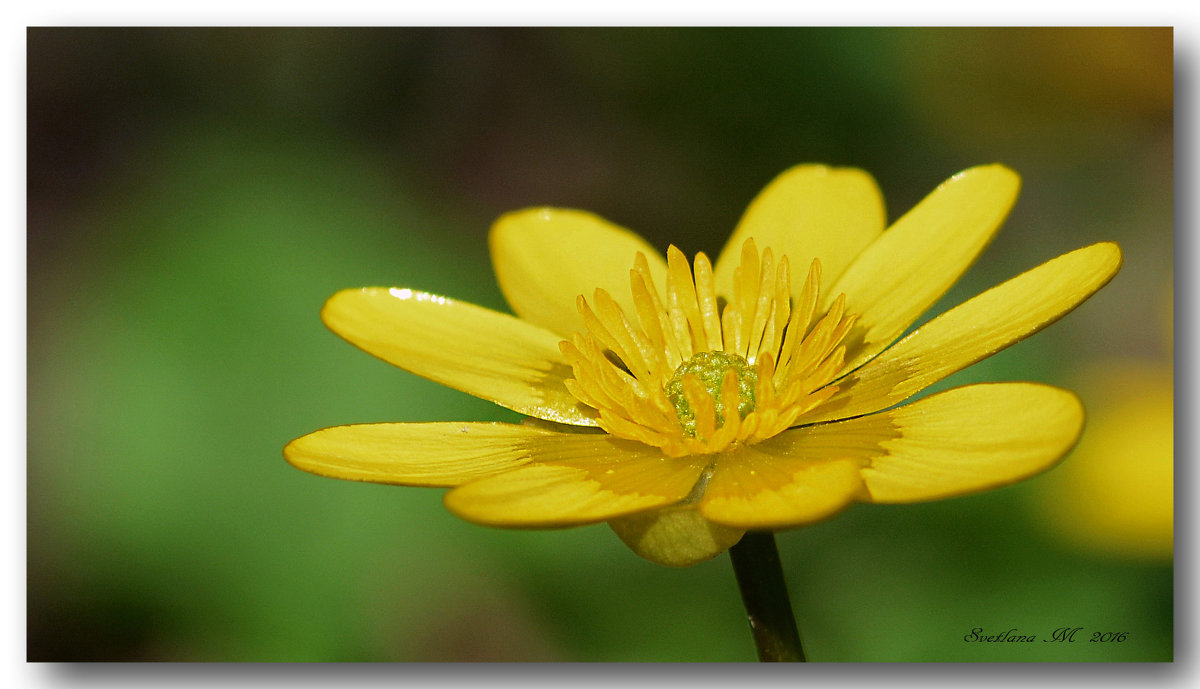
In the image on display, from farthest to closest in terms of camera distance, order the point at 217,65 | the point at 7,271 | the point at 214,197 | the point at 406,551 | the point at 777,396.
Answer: the point at 214,197 < the point at 406,551 < the point at 217,65 < the point at 7,271 < the point at 777,396

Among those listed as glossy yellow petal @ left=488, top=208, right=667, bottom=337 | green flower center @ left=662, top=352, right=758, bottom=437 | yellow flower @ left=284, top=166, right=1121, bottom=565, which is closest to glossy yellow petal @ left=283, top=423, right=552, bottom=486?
yellow flower @ left=284, top=166, right=1121, bottom=565

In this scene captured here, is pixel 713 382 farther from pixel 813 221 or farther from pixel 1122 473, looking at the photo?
pixel 1122 473

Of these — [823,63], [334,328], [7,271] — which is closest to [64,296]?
[7,271]

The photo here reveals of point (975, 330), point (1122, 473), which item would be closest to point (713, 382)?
point (975, 330)

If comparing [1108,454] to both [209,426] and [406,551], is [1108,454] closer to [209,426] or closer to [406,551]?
[406,551]

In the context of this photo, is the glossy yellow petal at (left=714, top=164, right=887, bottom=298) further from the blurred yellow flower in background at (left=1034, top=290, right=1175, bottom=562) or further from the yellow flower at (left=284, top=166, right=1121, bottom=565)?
the blurred yellow flower in background at (left=1034, top=290, right=1175, bottom=562)

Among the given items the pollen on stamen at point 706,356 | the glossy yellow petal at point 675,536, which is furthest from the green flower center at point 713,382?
the glossy yellow petal at point 675,536
